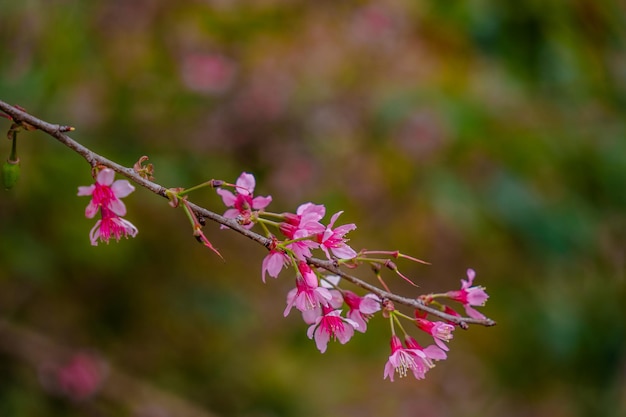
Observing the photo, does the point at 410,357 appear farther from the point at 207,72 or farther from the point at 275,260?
the point at 207,72

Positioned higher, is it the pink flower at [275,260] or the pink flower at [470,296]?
the pink flower at [275,260]

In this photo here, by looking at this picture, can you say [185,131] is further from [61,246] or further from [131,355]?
[131,355]

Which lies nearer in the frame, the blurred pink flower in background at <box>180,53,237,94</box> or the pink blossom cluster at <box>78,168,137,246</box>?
the pink blossom cluster at <box>78,168,137,246</box>

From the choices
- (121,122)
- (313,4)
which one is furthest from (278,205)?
(313,4)

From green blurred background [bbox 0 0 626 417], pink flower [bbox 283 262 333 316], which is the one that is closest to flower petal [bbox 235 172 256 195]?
pink flower [bbox 283 262 333 316]

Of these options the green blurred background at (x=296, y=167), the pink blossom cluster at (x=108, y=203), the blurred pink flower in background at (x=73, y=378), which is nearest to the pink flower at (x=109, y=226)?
the pink blossom cluster at (x=108, y=203)

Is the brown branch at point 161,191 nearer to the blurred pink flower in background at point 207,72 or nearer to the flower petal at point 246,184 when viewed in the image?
the flower petal at point 246,184

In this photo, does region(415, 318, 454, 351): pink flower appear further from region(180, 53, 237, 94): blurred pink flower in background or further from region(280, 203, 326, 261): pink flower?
region(180, 53, 237, 94): blurred pink flower in background
